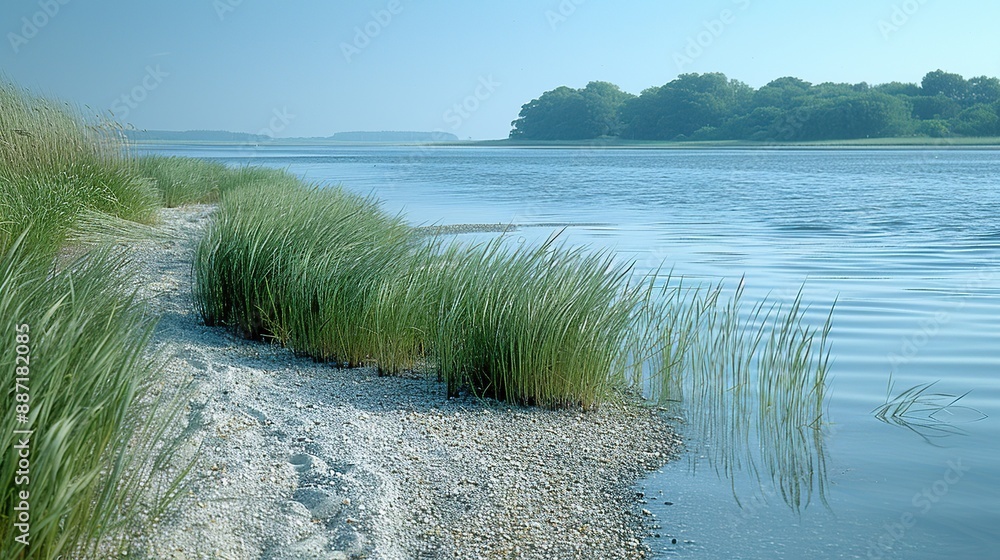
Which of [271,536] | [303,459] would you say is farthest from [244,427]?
[271,536]

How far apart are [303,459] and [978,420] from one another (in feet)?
14.2

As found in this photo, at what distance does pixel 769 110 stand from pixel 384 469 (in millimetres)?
92920

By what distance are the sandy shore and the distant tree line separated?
83.3 metres

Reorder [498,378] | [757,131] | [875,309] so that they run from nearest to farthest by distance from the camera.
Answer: [498,378] < [875,309] < [757,131]

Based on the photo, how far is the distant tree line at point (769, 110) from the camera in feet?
265

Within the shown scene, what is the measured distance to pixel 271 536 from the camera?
3.33 metres

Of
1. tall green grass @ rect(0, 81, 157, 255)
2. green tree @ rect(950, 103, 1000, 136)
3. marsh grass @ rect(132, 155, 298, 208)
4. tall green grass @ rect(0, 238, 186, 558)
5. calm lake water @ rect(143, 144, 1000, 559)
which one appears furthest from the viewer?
green tree @ rect(950, 103, 1000, 136)

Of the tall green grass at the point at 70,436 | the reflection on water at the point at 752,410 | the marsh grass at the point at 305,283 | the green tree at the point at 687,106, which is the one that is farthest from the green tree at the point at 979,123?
the tall green grass at the point at 70,436

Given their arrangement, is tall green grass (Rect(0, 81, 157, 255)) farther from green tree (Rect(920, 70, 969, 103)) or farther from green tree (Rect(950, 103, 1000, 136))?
green tree (Rect(920, 70, 969, 103))

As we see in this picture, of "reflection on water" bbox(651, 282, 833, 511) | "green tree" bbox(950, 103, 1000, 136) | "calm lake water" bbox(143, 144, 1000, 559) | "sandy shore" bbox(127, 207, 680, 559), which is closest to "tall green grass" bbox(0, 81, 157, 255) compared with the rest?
"sandy shore" bbox(127, 207, 680, 559)

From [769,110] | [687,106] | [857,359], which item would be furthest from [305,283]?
[687,106]

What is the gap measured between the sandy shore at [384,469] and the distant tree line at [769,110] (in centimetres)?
8333

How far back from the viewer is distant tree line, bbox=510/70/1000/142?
265 ft

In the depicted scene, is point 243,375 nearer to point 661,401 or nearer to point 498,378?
point 498,378
